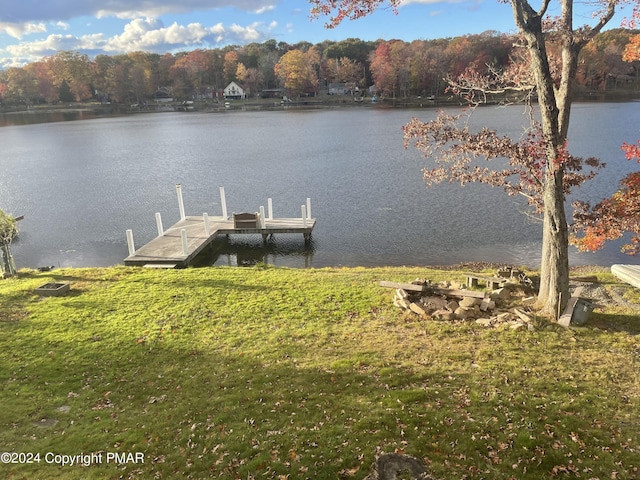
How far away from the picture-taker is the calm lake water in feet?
68.8

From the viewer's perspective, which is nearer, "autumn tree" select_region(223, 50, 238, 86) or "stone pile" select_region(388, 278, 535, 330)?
"stone pile" select_region(388, 278, 535, 330)

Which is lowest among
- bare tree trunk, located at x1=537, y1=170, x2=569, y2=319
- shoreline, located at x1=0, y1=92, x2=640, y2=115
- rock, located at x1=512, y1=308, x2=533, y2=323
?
rock, located at x1=512, y1=308, x2=533, y2=323

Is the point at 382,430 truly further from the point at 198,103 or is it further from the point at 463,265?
the point at 198,103

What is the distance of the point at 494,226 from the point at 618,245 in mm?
5289

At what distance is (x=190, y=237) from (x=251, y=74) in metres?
113

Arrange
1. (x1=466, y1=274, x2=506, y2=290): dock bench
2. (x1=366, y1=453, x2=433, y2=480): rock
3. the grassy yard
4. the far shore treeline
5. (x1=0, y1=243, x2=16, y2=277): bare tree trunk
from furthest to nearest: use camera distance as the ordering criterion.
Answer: the far shore treeline < (x1=0, y1=243, x2=16, y2=277): bare tree trunk < (x1=466, y1=274, x2=506, y2=290): dock bench < the grassy yard < (x1=366, y1=453, x2=433, y2=480): rock

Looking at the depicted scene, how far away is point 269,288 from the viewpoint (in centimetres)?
1337

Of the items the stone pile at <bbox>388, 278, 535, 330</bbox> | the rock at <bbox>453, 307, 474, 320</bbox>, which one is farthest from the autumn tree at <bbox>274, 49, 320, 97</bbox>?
the rock at <bbox>453, 307, 474, 320</bbox>

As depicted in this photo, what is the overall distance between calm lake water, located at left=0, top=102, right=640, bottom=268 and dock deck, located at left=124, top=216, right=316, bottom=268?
83cm

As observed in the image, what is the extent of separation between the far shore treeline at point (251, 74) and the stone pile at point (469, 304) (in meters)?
97.8

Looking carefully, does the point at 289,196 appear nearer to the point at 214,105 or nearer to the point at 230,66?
the point at 214,105

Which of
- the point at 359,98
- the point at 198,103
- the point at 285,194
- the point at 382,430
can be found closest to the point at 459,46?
the point at 359,98

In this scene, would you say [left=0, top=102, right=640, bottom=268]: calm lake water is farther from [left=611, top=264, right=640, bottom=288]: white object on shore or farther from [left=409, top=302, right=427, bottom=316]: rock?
[left=409, top=302, right=427, bottom=316]: rock

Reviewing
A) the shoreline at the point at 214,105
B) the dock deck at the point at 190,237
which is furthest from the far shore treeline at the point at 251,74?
the dock deck at the point at 190,237
